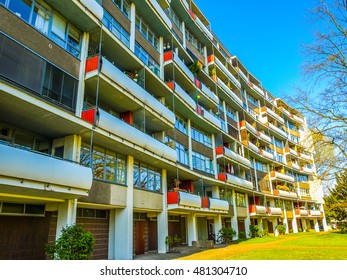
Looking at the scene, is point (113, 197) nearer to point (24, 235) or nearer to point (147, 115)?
point (24, 235)

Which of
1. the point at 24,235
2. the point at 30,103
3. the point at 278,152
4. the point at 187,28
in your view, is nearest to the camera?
the point at 30,103

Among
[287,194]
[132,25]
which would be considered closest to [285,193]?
[287,194]

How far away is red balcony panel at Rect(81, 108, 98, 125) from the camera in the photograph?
14.1m

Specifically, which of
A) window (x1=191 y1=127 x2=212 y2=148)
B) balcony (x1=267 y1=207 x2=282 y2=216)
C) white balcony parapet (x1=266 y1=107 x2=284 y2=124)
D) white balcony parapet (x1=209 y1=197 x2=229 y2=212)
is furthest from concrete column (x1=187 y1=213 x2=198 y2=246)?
white balcony parapet (x1=266 y1=107 x2=284 y2=124)

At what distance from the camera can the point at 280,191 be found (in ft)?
157

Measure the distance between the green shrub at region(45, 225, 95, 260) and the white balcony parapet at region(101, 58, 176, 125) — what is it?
8.53 metres

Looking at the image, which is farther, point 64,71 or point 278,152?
point 278,152

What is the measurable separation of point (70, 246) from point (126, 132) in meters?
7.15

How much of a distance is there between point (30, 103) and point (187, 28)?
2681 centimetres

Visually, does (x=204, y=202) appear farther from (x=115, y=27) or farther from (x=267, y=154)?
(x=267, y=154)

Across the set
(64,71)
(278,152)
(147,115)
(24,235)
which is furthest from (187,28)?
(278,152)

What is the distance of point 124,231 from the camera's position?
17109mm

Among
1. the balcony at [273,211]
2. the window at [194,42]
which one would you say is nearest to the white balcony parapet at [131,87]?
the window at [194,42]

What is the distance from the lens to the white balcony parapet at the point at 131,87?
1580cm
